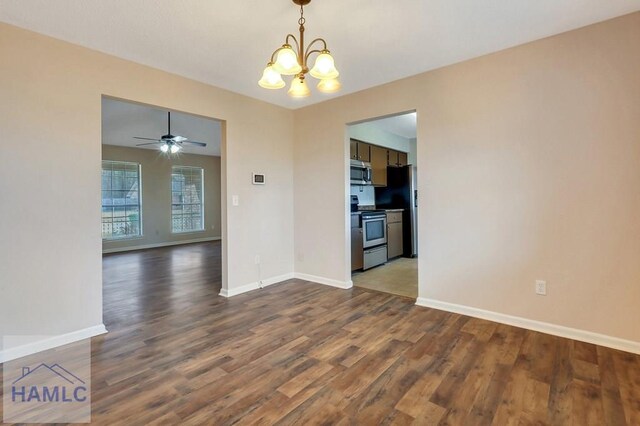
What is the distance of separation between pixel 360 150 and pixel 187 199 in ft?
19.5

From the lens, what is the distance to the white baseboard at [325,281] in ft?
13.4

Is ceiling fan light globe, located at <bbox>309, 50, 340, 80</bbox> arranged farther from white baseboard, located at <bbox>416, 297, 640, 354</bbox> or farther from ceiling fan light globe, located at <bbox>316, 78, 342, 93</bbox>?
white baseboard, located at <bbox>416, 297, 640, 354</bbox>

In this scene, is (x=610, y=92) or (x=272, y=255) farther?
(x=272, y=255)

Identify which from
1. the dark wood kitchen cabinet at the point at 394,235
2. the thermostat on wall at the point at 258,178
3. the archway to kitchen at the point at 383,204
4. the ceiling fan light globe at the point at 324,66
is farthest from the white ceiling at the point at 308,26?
the dark wood kitchen cabinet at the point at 394,235

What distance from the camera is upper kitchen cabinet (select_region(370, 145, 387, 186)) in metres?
5.70

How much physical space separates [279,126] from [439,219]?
100.0 inches

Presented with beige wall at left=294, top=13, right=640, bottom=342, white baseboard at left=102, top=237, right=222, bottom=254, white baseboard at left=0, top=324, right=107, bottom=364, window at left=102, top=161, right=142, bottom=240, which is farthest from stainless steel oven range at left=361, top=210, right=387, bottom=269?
window at left=102, top=161, right=142, bottom=240

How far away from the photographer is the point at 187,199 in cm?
906

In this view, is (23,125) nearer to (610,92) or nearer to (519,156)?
(519,156)

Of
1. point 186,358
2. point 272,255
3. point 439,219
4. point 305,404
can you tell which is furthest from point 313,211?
point 305,404

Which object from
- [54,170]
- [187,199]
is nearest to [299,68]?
[54,170]

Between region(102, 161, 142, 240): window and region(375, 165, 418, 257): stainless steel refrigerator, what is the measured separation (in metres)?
6.34

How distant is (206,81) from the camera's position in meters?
3.49

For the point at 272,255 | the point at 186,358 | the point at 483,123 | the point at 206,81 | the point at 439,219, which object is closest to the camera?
the point at 186,358
